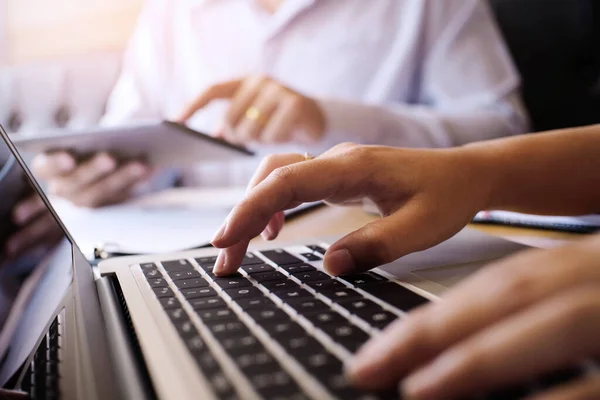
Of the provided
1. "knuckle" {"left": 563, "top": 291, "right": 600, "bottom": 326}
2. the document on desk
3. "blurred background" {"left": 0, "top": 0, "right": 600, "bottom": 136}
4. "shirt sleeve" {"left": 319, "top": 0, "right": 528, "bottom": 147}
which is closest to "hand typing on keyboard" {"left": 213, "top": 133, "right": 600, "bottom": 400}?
"knuckle" {"left": 563, "top": 291, "right": 600, "bottom": 326}

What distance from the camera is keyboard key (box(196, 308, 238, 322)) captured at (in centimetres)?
23

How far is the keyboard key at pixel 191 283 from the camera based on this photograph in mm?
294

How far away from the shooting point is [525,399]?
5.5 inches

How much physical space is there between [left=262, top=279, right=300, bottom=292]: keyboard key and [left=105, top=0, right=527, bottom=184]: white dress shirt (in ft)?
1.77

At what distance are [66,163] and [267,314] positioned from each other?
51 cm

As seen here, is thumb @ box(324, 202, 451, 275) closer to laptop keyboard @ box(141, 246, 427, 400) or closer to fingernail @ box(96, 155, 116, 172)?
laptop keyboard @ box(141, 246, 427, 400)

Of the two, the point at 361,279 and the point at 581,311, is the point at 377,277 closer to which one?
the point at 361,279

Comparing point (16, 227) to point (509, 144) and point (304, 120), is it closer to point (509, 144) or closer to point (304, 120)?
point (509, 144)

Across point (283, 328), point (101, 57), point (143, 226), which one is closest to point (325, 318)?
point (283, 328)

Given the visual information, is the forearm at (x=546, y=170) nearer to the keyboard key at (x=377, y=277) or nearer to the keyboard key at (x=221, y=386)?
the keyboard key at (x=377, y=277)

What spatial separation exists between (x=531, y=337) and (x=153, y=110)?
117cm

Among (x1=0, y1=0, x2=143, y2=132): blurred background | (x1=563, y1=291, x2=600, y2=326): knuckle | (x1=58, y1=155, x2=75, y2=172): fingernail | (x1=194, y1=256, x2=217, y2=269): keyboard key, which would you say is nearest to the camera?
(x1=563, y1=291, x2=600, y2=326): knuckle

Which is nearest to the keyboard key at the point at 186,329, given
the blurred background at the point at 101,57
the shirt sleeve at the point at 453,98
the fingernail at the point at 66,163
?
the fingernail at the point at 66,163

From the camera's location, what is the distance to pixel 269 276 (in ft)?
1.02
